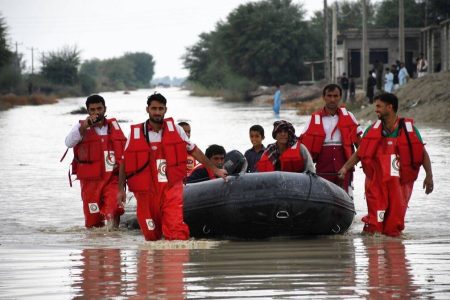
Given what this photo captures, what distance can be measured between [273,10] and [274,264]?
279 ft

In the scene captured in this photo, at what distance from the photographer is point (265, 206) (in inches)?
430

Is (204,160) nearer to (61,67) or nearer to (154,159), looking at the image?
(154,159)

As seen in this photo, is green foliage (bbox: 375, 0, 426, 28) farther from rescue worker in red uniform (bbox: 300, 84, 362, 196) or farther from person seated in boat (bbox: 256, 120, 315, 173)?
person seated in boat (bbox: 256, 120, 315, 173)

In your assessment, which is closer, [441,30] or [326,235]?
[326,235]

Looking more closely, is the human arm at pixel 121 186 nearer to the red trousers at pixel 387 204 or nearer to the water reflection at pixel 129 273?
the water reflection at pixel 129 273

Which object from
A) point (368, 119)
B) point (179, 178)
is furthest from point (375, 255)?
point (368, 119)

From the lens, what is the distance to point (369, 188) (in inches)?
448

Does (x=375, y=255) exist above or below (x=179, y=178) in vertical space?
below

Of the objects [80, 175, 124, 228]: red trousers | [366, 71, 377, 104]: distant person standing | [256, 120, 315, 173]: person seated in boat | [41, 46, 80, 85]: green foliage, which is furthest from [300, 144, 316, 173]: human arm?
[41, 46, 80, 85]: green foliage

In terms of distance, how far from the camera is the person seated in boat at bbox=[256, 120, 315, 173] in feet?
37.9

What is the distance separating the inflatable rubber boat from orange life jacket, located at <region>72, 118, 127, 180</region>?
1202mm

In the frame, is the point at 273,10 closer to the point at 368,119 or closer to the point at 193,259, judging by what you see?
the point at 368,119

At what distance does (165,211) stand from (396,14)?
80.2m

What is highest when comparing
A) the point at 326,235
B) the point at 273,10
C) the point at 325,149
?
the point at 273,10
